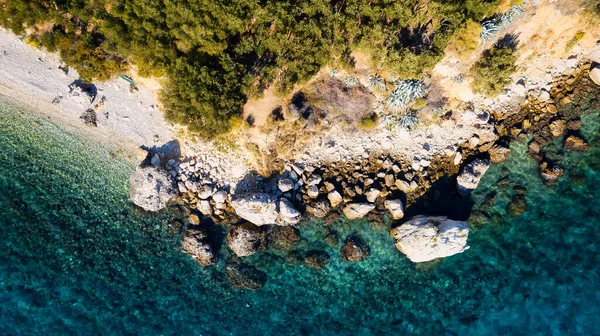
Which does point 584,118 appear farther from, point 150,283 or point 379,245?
point 150,283

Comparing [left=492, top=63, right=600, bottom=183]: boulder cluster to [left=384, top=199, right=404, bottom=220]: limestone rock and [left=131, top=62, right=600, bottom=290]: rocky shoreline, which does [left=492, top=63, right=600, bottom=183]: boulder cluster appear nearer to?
[left=131, top=62, right=600, bottom=290]: rocky shoreline

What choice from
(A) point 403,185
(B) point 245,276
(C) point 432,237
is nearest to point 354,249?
(C) point 432,237

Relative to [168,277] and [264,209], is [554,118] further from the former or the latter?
[168,277]

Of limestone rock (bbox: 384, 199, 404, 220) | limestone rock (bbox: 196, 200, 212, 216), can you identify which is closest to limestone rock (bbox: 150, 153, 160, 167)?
limestone rock (bbox: 196, 200, 212, 216)

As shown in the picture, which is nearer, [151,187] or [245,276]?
[151,187]

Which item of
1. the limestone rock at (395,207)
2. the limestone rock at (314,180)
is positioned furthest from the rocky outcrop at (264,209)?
the limestone rock at (395,207)

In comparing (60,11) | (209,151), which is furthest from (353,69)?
(60,11)

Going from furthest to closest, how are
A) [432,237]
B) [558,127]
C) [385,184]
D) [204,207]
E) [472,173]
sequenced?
[204,207] < [385,184] < [558,127] < [472,173] < [432,237]
